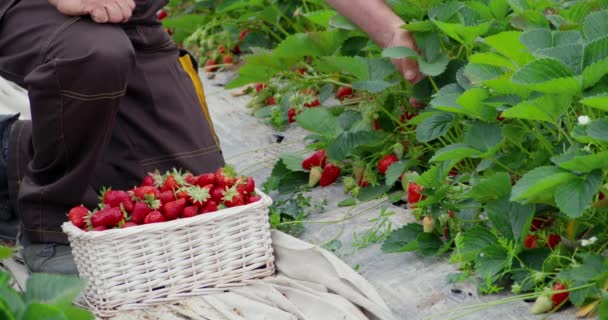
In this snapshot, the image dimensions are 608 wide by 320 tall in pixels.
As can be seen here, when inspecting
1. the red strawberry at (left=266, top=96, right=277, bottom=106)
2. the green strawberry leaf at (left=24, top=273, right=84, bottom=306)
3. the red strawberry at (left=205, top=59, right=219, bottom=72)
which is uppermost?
the green strawberry leaf at (left=24, top=273, right=84, bottom=306)

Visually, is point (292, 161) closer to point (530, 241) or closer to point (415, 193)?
point (415, 193)

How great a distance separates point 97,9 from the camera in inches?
109

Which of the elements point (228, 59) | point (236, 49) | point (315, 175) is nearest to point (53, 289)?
point (315, 175)

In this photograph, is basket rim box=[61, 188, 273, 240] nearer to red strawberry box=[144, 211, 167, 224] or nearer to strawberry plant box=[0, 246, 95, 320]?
red strawberry box=[144, 211, 167, 224]

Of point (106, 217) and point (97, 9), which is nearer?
point (106, 217)

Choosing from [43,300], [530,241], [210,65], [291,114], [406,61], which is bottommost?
[210,65]

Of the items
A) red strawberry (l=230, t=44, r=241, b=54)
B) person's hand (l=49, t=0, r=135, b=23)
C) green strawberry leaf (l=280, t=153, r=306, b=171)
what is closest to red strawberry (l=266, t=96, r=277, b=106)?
red strawberry (l=230, t=44, r=241, b=54)

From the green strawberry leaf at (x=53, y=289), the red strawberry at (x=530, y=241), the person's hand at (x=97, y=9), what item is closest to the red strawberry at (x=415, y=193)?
the red strawberry at (x=530, y=241)

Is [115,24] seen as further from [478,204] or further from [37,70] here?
[478,204]

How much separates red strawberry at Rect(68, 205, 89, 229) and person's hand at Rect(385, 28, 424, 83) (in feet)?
3.00

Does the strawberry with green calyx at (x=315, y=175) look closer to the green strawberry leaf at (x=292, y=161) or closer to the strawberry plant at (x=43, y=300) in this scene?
the green strawberry leaf at (x=292, y=161)

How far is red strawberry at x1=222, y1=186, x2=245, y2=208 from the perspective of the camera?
2596mm

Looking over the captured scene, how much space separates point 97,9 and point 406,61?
825 mm

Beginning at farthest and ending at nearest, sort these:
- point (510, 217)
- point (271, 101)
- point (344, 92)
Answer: point (271, 101) → point (344, 92) → point (510, 217)
